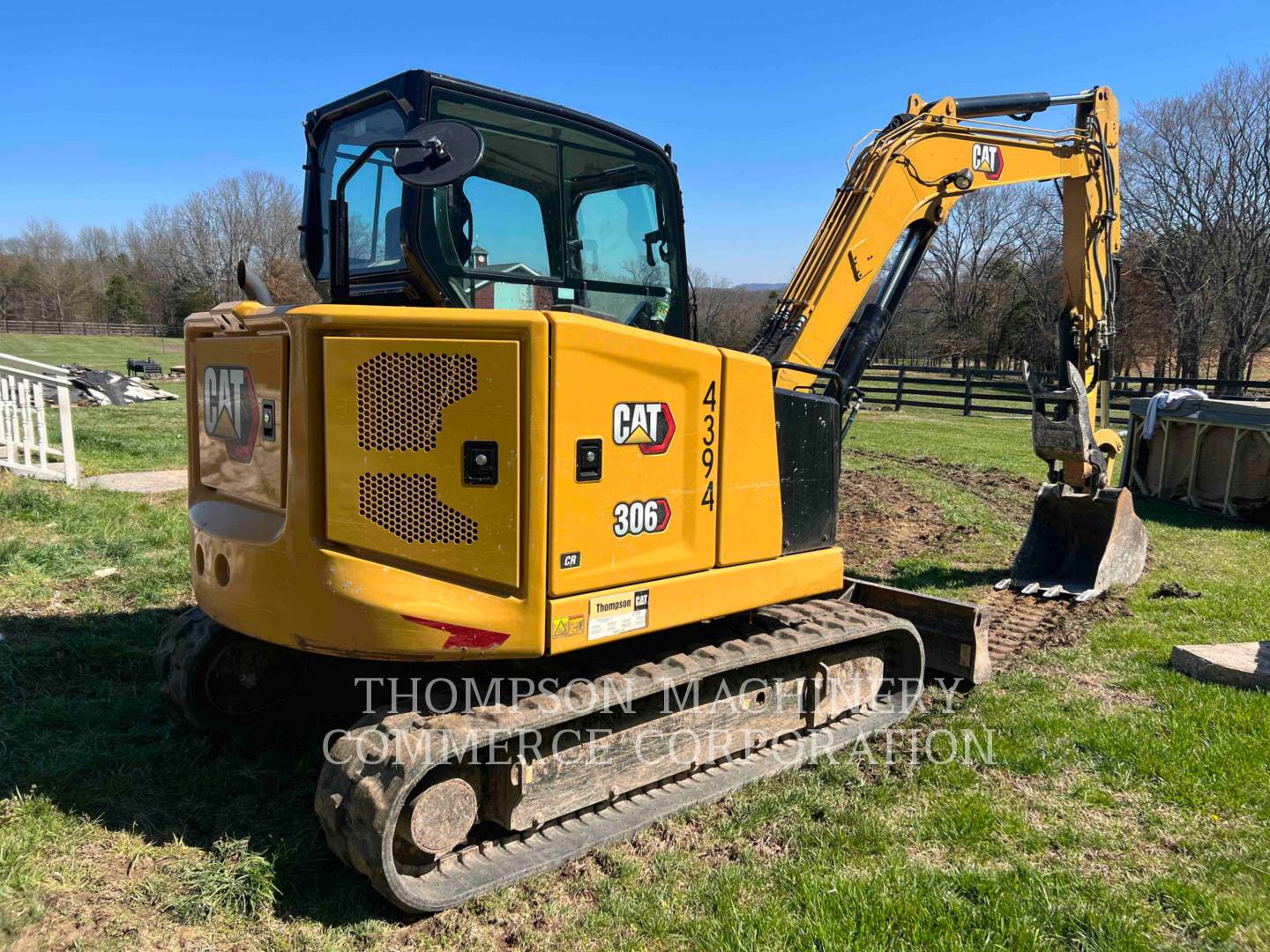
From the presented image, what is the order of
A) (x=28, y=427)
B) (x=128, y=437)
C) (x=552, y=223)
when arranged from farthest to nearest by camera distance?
(x=128, y=437) < (x=28, y=427) < (x=552, y=223)

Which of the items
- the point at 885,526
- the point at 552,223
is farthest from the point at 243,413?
the point at 885,526

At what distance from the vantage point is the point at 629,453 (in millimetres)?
3492

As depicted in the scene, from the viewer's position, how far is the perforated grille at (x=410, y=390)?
10.4ft

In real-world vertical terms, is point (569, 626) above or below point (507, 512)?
below

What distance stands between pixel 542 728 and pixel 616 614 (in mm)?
532

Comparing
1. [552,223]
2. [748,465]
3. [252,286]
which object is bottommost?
[748,465]

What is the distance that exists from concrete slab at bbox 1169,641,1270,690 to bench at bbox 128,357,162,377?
2994 centimetres

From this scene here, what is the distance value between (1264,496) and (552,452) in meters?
10.1

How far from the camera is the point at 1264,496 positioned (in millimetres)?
10094

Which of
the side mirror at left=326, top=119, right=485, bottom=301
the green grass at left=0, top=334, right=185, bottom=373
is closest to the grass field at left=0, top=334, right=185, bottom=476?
the green grass at left=0, top=334, right=185, bottom=373

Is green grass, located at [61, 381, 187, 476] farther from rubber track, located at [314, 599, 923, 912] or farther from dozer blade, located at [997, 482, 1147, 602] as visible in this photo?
dozer blade, located at [997, 482, 1147, 602]

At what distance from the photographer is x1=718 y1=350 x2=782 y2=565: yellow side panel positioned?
388 centimetres

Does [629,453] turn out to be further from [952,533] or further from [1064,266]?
[952,533]

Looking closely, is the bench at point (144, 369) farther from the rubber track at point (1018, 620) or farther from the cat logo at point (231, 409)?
the rubber track at point (1018, 620)
